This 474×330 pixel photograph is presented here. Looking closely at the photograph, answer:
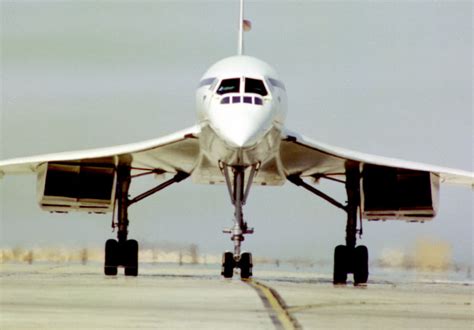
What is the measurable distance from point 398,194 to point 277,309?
446 inches

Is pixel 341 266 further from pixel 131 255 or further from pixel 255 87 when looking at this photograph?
pixel 255 87

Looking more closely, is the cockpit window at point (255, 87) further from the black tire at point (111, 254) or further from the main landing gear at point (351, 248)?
the black tire at point (111, 254)

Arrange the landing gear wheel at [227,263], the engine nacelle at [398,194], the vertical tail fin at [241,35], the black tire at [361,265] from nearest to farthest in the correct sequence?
1. the landing gear wheel at [227,263]
2. the black tire at [361,265]
3. the engine nacelle at [398,194]
4. the vertical tail fin at [241,35]

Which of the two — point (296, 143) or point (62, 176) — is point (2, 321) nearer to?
point (296, 143)

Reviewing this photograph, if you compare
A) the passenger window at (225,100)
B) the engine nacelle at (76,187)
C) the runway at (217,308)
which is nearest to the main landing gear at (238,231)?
the passenger window at (225,100)

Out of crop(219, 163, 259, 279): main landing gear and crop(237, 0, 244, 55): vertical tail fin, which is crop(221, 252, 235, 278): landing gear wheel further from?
crop(237, 0, 244, 55): vertical tail fin

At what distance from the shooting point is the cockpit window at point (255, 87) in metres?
16.2

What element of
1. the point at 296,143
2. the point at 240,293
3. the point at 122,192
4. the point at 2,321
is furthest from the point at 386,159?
the point at 2,321

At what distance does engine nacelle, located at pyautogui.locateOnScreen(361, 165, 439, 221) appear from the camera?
2012 centimetres

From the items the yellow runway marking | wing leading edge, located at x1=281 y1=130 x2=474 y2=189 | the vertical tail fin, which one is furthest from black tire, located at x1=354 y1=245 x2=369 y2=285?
the yellow runway marking

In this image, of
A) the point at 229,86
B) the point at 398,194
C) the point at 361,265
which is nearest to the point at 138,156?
the point at 229,86

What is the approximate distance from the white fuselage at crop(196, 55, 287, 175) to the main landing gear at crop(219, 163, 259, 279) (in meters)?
0.24

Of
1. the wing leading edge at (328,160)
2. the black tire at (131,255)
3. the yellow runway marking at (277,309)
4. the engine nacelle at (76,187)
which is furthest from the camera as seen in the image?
the black tire at (131,255)

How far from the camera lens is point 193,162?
20.2m
